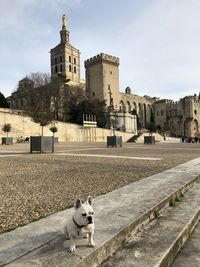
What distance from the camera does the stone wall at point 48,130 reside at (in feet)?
136

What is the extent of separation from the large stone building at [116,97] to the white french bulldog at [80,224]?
70.1 metres

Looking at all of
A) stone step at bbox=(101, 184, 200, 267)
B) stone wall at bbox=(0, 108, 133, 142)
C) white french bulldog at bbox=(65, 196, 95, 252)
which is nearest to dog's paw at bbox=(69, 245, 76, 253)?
white french bulldog at bbox=(65, 196, 95, 252)

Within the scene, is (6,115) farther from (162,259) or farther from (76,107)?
(162,259)

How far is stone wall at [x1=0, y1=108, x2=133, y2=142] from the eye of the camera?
4150cm

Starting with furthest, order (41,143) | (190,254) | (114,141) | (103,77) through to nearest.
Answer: (103,77) → (114,141) → (41,143) → (190,254)

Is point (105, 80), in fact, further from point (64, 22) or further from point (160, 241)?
point (160, 241)

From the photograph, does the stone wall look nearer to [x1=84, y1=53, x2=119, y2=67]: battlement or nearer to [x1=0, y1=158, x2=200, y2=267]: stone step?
[x1=84, y1=53, x2=119, y2=67]: battlement

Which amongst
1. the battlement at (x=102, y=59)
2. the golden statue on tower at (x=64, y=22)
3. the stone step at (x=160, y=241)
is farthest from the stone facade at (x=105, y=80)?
the stone step at (x=160, y=241)

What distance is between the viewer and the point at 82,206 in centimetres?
244

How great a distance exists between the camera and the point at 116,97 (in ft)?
278

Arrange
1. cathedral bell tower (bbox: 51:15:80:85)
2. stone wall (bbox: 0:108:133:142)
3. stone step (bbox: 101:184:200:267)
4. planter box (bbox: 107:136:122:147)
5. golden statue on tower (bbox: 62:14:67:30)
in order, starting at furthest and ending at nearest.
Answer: golden statue on tower (bbox: 62:14:67:30) → cathedral bell tower (bbox: 51:15:80:85) → stone wall (bbox: 0:108:133:142) → planter box (bbox: 107:136:122:147) → stone step (bbox: 101:184:200:267)

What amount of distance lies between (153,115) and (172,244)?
333ft

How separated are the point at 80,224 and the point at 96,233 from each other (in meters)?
0.49

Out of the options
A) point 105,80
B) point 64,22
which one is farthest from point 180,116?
point 64,22
